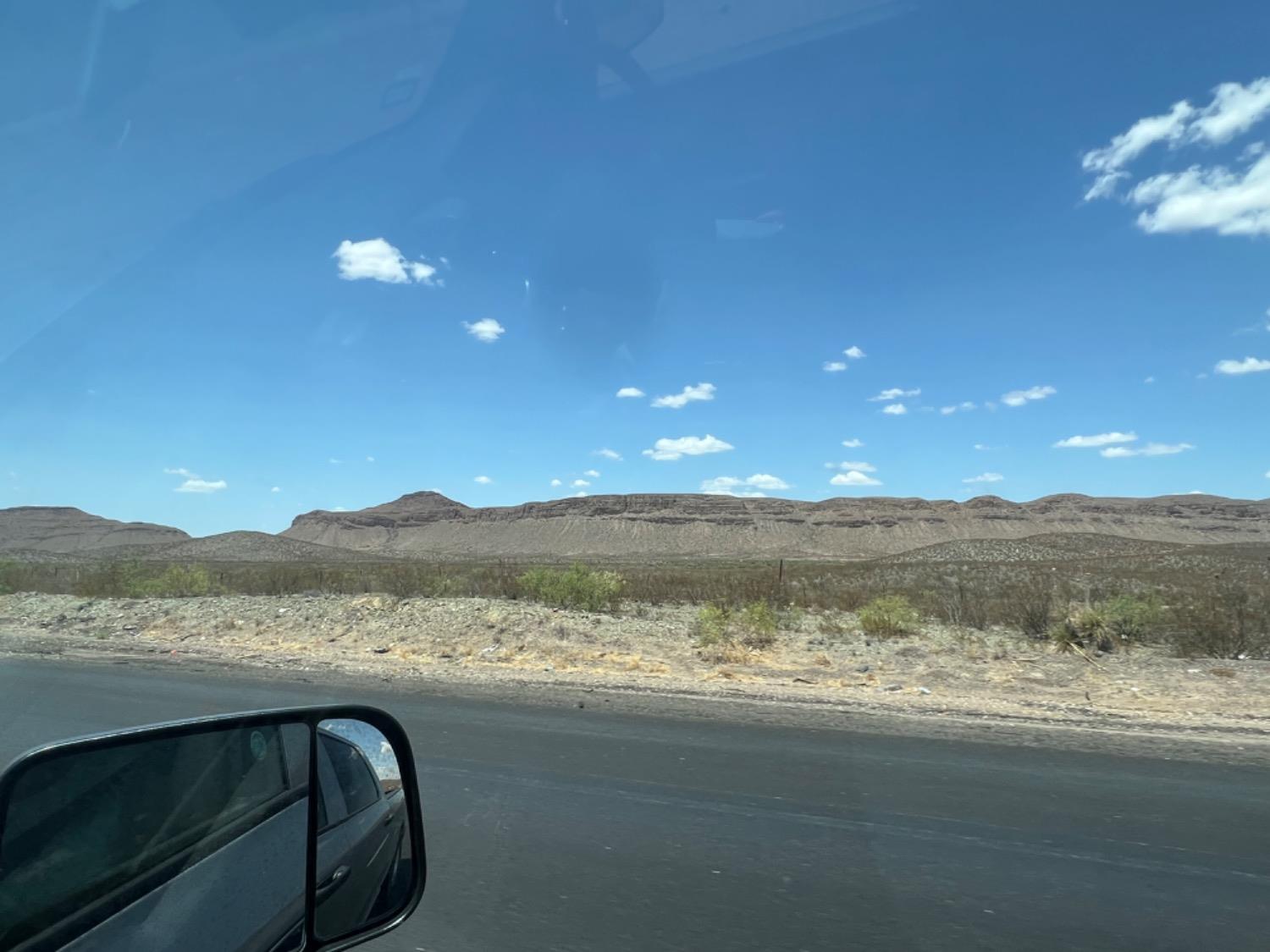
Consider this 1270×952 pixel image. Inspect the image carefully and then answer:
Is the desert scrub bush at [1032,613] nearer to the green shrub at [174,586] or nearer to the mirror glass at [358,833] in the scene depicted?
the mirror glass at [358,833]

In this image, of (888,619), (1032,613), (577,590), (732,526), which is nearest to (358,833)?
(888,619)

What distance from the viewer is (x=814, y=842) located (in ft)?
20.5

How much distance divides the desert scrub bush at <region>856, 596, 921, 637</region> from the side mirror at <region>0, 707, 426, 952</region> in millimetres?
18734

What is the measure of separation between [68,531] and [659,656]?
153m

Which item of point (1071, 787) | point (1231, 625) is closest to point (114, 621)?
point (1071, 787)

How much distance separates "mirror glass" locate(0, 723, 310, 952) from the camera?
2014 millimetres

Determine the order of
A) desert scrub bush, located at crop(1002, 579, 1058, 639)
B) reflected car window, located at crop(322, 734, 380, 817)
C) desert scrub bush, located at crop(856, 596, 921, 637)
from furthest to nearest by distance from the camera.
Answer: desert scrub bush, located at crop(856, 596, 921, 637) < desert scrub bush, located at crop(1002, 579, 1058, 639) < reflected car window, located at crop(322, 734, 380, 817)

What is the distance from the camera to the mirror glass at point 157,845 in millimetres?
2014

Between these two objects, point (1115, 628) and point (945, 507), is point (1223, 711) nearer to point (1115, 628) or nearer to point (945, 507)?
point (1115, 628)

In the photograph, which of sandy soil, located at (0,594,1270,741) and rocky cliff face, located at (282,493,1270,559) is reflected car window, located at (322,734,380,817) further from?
rocky cliff face, located at (282,493,1270,559)

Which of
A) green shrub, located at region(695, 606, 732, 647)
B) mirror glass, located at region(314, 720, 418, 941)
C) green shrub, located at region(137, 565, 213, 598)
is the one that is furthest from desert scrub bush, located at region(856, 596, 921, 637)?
green shrub, located at region(137, 565, 213, 598)

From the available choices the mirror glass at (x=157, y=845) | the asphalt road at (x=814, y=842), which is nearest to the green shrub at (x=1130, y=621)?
the asphalt road at (x=814, y=842)

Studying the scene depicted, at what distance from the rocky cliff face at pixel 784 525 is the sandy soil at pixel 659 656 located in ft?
368

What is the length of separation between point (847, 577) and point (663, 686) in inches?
1264
